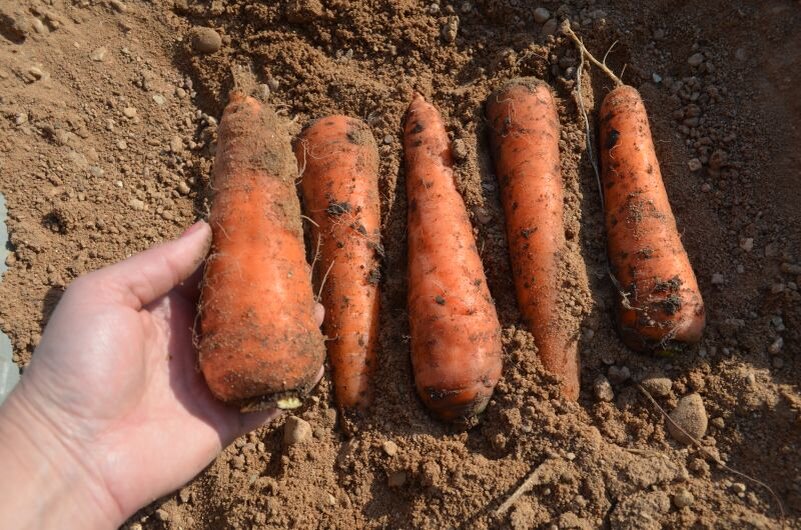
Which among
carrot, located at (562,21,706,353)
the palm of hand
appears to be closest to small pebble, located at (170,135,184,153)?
the palm of hand

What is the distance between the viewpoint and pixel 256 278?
106 inches

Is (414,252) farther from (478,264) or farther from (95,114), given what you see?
(95,114)

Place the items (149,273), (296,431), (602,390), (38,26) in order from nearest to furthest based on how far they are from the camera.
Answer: (149,273) → (296,431) → (602,390) → (38,26)

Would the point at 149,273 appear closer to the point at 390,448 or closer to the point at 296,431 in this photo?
the point at 296,431

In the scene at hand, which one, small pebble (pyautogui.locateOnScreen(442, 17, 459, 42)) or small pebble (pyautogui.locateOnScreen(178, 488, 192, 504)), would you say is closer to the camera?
small pebble (pyautogui.locateOnScreen(178, 488, 192, 504))

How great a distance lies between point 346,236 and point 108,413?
4.68ft

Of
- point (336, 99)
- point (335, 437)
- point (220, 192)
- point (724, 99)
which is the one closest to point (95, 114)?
point (220, 192)

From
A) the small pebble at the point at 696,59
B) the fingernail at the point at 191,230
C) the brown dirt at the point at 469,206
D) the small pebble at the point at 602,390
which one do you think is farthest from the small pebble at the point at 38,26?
the small pebble at the point at 696,59

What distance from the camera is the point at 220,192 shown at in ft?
9.68

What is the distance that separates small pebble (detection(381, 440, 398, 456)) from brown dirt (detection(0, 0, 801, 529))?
26 millimetres

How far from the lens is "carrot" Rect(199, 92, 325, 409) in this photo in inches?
99.7

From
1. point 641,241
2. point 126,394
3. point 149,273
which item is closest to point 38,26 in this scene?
point 149,273

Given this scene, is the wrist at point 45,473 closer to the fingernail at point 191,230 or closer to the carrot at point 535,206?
the fingernail at point 191,230

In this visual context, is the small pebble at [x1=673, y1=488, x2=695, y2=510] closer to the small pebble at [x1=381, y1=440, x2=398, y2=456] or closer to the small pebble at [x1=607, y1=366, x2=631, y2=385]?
the small pebble at [x1=607, y1=366, x2=631, y2=385]
